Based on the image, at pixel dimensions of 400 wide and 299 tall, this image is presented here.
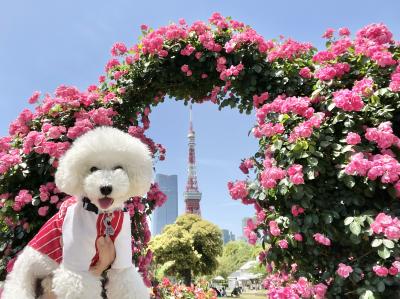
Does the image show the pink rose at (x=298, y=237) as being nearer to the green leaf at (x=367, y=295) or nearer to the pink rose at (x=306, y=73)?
the green leaf at (x=367, y=295)

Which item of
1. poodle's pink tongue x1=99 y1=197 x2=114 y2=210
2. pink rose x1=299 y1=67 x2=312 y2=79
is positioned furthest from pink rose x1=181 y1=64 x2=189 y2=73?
poodle's pink tongue x1=99 y1=197 x2=114 y2=210

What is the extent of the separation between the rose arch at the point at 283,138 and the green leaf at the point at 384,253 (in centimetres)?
1

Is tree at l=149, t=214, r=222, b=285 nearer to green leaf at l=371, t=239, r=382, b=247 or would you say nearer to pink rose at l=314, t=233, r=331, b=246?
pink rose at l=314, t=233, r=331, b=246

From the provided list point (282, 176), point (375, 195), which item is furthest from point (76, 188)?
point (375, 195)

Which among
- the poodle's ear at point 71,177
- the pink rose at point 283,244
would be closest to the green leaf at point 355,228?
the pink rose at point 283,244

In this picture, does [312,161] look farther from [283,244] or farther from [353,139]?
[283,244]

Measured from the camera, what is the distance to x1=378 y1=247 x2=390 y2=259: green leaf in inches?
116

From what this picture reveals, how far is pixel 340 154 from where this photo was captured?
347 centimetres

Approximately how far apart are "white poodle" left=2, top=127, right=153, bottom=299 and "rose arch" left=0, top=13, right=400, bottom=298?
145cm

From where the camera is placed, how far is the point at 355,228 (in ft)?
10.2

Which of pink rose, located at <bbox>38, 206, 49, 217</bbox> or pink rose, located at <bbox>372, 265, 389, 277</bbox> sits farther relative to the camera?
pink rose, located at <bbox>38, 206, 49, 217</bbox>

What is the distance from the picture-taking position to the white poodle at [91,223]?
2340 mm

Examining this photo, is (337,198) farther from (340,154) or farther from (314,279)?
(314,279)

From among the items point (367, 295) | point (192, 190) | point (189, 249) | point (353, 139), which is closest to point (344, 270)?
point (367, 295)
